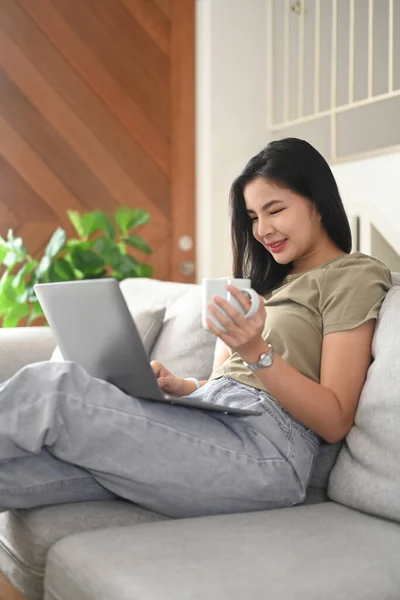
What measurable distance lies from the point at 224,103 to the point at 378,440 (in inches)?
113

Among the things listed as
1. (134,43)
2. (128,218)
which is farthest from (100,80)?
(128,218)

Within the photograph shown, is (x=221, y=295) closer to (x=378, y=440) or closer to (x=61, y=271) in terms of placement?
(x=378, y=440)

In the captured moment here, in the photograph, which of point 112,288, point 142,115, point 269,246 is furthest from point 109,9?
point 112,288

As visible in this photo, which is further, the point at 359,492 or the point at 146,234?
the point at 146,234

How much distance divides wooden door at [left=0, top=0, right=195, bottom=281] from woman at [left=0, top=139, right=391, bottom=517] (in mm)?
2452

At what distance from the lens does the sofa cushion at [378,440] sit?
1391mm

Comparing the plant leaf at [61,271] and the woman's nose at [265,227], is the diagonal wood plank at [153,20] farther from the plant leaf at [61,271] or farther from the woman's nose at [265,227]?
the woman's nose at [265,227]

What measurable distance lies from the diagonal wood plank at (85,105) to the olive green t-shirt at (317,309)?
2.51m

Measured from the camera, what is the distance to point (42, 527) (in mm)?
1380

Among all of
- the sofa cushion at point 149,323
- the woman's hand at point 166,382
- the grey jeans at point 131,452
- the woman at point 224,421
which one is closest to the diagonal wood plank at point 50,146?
the sofa cushion at point 149,323

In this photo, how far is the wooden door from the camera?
3838 mm

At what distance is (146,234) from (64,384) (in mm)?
2782

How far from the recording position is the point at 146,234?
163 inches

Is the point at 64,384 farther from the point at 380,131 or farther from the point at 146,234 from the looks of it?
the point at 380,131
